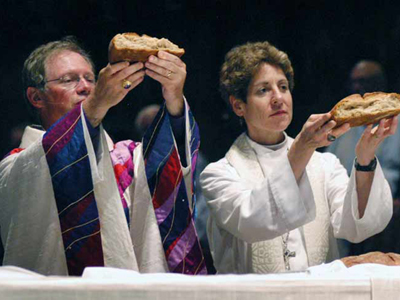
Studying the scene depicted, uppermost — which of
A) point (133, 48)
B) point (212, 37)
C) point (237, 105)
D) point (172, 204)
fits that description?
point (133, 48)

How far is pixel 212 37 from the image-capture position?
386cm

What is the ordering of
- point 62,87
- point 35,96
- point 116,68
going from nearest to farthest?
point 116,68 < point 62,87 < point 35,96

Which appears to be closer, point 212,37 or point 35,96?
point 35,96

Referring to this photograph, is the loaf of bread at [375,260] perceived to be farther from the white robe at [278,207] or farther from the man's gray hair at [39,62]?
the man's gray hair at [39,62]

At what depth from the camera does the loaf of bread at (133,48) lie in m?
2.74

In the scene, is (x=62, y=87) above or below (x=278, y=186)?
above

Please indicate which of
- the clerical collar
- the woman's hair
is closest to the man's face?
the woman's hair

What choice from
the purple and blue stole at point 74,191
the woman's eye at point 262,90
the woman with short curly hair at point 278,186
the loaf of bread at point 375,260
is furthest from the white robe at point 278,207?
the purple and blue stole at point 74,191

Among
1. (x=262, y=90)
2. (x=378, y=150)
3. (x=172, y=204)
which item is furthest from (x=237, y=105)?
(x=378, y=150)

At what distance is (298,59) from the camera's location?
3.86m

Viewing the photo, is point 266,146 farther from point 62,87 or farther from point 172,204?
point 62,87

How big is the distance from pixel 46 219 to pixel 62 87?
62cm

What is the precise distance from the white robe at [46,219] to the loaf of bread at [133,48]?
10.9 inches

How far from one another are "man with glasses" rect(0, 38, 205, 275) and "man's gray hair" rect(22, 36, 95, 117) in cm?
20
